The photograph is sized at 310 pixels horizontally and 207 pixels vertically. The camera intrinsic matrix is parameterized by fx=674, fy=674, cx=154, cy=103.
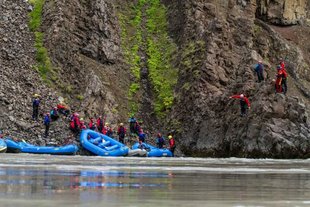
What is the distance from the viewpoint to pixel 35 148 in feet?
115

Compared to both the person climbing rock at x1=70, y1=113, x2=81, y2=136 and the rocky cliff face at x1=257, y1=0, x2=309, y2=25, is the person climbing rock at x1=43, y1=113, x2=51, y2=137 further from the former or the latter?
the rocky cliff face at x1=257, y1=0, x2=309, y2=25

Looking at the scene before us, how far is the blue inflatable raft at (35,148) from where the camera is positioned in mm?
34688

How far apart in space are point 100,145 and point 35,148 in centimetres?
475

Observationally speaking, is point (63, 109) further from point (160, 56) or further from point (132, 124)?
point (160, 56)

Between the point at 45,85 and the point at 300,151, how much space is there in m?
17.0

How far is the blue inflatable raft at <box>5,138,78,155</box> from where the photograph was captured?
34688mm

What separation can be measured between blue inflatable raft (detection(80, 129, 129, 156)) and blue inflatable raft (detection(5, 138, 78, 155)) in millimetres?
1884

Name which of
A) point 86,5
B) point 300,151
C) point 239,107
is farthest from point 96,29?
point 300,151

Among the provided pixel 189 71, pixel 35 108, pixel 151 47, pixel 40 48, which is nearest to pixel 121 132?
pixel 35 108

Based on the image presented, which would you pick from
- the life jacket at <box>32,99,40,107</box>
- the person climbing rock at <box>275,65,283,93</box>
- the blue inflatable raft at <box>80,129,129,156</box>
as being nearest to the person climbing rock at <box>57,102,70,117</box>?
the life jacket at <box>32,99,40,107</box>

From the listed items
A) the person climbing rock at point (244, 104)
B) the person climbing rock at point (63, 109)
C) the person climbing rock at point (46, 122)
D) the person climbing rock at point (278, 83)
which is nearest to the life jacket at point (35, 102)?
the person climbing rock at point (46, 122)

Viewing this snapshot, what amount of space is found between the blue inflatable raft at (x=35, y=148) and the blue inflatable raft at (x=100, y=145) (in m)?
1.88

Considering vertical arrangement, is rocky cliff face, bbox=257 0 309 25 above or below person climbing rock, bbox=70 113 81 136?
above

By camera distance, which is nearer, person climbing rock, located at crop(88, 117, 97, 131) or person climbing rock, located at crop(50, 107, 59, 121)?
person climbing rock, located at crop(50, 107, 59, 121)
